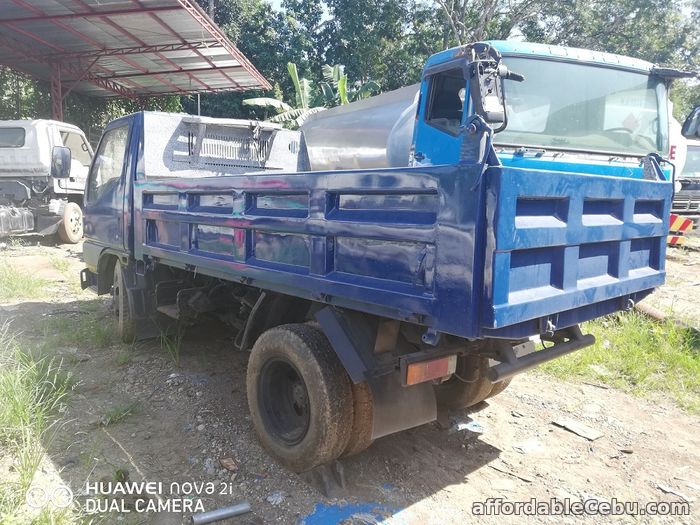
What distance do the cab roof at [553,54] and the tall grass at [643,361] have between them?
244cm

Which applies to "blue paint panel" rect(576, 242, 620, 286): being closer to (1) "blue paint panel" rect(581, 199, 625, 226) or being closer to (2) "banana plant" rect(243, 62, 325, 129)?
(1) "blue paint panel" rect(581, 199, 625, 226)

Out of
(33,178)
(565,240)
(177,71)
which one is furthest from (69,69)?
(565,240)

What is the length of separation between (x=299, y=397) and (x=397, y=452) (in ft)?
2.41

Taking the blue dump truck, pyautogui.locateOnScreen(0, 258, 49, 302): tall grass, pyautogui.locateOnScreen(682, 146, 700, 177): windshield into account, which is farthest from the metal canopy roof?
pyautogui.locateOnScreen(682, 146, 700, 177): windshield

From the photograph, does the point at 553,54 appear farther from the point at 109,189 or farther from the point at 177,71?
the point at 177,71

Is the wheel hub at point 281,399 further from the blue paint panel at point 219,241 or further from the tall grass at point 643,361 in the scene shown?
the tall grass at point 643,361

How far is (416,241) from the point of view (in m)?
2.25

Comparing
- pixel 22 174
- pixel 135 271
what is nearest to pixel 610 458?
pixel 135 271

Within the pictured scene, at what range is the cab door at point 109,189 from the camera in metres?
4.80

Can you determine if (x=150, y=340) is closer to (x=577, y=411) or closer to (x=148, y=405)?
(x=148, y=405)

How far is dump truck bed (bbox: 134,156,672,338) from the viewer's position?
81.0 inches

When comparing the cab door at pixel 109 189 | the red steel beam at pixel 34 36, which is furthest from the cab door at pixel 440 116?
the red steel beam at pixel 34 36

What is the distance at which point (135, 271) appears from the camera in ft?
15.9

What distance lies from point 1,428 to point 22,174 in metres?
9.05
